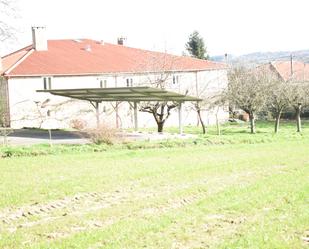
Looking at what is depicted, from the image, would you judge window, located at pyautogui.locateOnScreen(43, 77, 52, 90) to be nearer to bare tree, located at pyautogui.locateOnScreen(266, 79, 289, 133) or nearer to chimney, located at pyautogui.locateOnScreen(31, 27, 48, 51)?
chimney, located at pyautogui.locateOnScreen(31, 27, 48, 51)

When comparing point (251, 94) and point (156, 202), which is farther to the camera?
point (251, 94)

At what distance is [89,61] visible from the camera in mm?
47531

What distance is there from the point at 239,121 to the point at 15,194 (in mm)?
44425

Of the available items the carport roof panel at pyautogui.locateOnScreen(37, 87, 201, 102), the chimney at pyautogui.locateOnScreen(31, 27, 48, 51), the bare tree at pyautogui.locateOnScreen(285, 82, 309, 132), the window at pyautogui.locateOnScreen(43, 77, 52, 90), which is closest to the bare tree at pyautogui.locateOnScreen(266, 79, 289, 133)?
the bare tree at pyautogui.locateOnScreen(285, 82, 309, 132)

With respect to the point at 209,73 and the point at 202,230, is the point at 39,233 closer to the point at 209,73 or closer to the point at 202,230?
the point at 202,230

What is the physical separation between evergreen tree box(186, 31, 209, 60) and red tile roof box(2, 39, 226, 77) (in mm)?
16014

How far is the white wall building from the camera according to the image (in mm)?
42406

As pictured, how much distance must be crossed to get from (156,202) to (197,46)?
201 ft

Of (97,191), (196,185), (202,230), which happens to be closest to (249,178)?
(196,185)

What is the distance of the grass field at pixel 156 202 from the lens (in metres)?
7.46

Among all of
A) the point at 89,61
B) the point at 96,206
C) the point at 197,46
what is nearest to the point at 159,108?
the point at 89,61

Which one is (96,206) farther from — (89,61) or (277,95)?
(89,61)

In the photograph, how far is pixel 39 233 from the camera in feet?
25.9

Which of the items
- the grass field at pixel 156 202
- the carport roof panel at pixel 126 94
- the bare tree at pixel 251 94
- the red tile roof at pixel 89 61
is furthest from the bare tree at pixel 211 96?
the grass field at pixel 156 202
